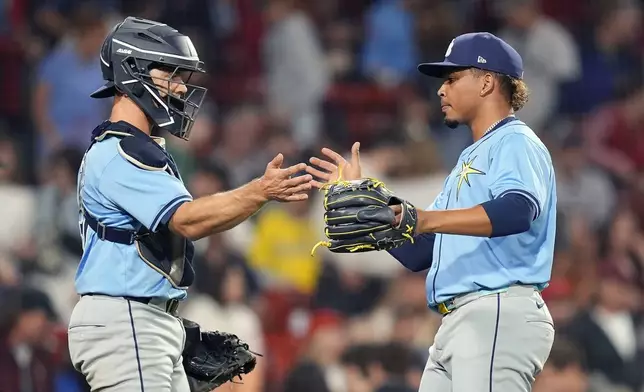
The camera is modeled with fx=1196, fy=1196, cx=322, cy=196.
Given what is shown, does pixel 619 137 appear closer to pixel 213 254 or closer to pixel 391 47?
pixel 391 47

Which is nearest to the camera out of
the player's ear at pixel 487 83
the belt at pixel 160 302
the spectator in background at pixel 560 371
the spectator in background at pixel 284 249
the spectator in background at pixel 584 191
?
the belt at pixel 160 302

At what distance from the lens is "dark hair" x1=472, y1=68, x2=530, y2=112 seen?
500 centimetres

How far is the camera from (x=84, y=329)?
468cm

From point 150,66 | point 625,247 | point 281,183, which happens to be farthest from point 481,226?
point 625,247

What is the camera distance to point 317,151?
33.7 feet

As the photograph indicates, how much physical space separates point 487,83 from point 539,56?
7121 millimetres

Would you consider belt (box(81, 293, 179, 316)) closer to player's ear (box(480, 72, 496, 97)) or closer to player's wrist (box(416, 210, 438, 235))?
player's wrist (box(416, 210, 438, 235))

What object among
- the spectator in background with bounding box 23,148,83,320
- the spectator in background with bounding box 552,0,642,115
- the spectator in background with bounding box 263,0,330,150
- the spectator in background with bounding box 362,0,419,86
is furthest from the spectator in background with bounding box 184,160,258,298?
the spectator in background with bounding box 552,0,642,115

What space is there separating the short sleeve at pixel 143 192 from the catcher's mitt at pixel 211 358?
0.70 m

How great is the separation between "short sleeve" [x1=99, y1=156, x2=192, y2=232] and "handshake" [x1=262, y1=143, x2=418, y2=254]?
46 centimetres

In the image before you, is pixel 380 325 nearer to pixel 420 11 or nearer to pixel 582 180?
pixel 582 180

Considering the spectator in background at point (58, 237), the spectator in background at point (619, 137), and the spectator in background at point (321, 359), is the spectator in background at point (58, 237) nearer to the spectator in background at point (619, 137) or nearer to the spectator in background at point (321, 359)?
the spectator in background at point (321, 359)

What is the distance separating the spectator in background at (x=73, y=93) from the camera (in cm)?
1002

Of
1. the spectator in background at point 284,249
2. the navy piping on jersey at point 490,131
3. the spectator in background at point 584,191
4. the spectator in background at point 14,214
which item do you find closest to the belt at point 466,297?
the navy piping on jersey at point 490,131
